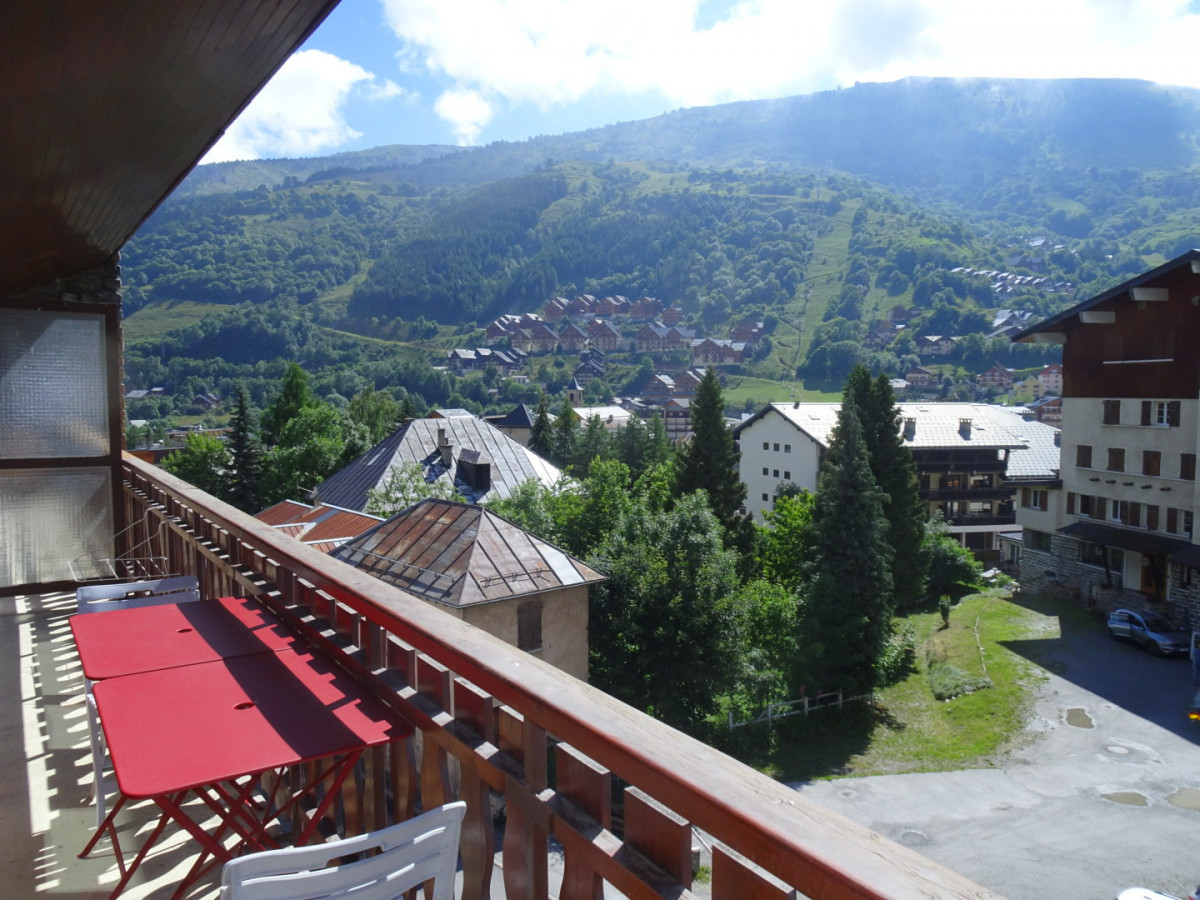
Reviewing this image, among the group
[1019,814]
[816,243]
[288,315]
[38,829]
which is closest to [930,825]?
[1019,814]

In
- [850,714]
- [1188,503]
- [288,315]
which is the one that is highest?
[288,315]

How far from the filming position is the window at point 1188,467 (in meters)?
19.7

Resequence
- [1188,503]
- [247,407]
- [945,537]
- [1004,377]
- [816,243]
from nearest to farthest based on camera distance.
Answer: [1188,503]
[945,537]
[247,407]
[1004,377]
[816,243]

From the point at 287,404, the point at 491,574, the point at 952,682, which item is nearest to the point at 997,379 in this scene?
the point at 287,404

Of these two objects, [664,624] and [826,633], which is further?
[826,633]

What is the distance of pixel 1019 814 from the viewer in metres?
13.9

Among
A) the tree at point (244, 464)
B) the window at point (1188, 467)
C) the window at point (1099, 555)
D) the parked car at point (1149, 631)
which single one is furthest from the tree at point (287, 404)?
the window at point (1188, 467)

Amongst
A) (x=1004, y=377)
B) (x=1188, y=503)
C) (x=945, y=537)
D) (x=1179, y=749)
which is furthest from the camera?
(x=1004, y=377)

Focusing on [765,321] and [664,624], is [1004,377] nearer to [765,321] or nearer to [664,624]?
[765,321]

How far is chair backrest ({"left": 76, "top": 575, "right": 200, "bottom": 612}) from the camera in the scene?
3.69 m

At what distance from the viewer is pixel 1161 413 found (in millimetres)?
20531

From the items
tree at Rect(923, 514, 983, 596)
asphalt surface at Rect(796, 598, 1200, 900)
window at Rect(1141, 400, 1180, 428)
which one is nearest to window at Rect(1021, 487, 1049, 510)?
tree at Rect(923, 514, 983, 596)

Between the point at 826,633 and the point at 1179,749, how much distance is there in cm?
747

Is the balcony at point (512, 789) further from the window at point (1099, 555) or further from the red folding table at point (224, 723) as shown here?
the window at point (1099, 555)
